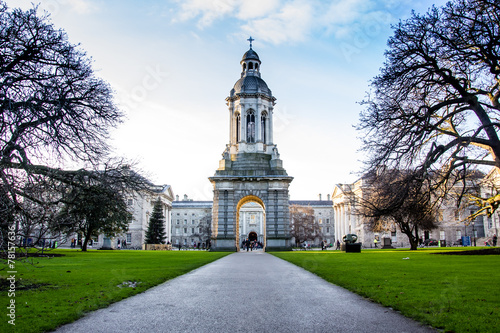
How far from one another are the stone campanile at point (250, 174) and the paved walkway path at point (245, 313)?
34304 millimetres

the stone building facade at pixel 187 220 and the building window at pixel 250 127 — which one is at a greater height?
the building window at pixel 250 127

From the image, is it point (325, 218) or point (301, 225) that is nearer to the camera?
point (301, 225)

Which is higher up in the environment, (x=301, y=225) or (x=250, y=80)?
(x=250, y=80)

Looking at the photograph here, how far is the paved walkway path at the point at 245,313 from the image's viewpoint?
644cm

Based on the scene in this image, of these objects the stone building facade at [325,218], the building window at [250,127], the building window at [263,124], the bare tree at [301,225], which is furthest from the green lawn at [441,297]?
the stone building facade at [325,218]

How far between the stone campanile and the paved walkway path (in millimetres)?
34304

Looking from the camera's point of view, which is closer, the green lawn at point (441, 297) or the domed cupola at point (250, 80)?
the green lawn at point (441, 297)

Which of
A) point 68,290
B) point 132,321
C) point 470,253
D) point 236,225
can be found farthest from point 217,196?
point 132,321

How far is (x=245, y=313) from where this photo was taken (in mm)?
7625

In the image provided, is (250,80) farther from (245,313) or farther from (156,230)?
(245,313)

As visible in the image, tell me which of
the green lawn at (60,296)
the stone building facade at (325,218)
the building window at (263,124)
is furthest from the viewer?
the stone building facade at (325,218)

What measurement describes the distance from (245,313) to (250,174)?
38.9m

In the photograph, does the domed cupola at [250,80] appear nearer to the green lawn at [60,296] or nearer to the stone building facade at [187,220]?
the green lawn at [60,296]

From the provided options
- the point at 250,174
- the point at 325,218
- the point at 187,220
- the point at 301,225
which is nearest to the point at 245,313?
the point at 250,174
